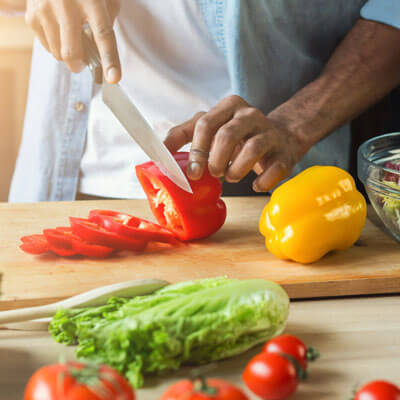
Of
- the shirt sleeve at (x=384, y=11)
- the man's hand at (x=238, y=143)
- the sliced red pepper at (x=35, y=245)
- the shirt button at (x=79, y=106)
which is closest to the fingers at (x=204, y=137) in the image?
the man's hand at (x=238, y=143)

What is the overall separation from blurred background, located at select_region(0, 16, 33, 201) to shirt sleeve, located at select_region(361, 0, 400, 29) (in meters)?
2.17

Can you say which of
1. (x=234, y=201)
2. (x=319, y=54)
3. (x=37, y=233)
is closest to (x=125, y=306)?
(x=37, y=233)

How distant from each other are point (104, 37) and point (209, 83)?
0.56 metres

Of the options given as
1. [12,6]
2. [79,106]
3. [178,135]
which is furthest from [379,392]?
[12,6]

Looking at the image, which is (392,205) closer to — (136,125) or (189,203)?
(189,203)

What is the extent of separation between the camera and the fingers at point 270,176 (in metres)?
1.38

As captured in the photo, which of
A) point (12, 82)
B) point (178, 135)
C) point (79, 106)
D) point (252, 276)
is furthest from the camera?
point (12, 82)

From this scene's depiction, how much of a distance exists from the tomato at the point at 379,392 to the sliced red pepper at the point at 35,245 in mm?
839

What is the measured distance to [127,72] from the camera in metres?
1.81

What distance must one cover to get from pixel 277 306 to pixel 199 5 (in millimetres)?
1084

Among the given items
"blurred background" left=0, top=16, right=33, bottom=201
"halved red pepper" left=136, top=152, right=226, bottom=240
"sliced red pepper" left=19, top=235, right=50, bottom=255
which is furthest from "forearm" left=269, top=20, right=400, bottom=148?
"blurred background" left=0, top=16, right=33, bottom=201

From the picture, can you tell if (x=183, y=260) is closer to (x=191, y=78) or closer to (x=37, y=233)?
(x=37, y=233)

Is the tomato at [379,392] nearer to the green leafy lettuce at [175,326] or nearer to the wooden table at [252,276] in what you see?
the wooden table at [252,276]

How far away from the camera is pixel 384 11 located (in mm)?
1562
